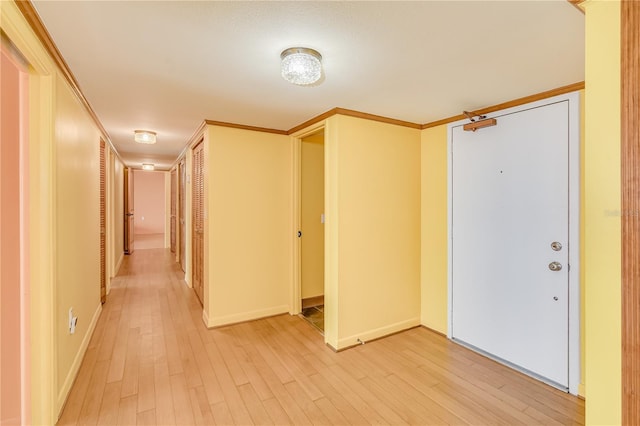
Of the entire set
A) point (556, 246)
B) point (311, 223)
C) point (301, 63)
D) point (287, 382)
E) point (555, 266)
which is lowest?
point (287, 382)

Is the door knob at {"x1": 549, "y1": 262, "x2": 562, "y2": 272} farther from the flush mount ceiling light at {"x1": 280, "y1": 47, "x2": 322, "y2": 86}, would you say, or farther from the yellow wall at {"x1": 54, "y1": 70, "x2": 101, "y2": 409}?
the yellow wall at {"x1": 54, "y1": 70, "x2": 101, "y2": 409}

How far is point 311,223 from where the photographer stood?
395 cm

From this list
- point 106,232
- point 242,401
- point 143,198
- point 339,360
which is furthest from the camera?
point 143,198

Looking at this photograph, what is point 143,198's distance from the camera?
35.8 feet

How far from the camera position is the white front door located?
2246mm

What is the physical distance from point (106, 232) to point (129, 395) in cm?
291

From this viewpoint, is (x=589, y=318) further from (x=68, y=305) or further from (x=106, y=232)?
(x=106, y=232)

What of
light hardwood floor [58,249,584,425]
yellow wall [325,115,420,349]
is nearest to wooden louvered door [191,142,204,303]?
light hardwood floor [58,249,584,425]

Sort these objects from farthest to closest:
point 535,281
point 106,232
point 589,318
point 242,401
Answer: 1. point 106,232
2. point 535,281
3. point 242,401
4. point 589,318

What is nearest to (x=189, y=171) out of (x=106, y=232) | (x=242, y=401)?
(x=106, y=232)

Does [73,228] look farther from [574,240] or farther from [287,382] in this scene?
[574,240]

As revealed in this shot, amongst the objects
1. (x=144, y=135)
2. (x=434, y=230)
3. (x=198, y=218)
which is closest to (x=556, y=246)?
(x=434, y=230)

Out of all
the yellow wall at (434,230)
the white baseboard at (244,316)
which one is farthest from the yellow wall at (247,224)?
the yellow wall at (434,230)

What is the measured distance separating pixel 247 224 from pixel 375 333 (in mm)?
1808
